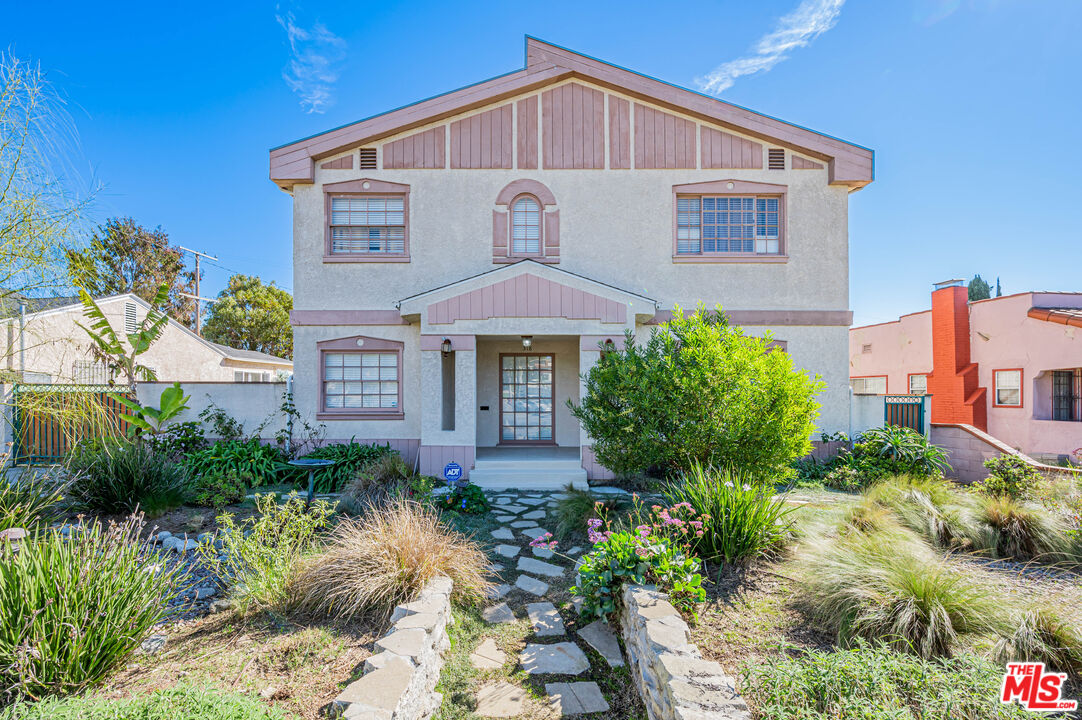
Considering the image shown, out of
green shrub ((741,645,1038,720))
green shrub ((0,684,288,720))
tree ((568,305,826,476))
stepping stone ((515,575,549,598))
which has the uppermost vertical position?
tree ((568,305,826,476))

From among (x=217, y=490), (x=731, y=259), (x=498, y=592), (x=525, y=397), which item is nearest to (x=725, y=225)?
(x=731, y=259)

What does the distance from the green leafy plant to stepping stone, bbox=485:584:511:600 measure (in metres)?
2.50

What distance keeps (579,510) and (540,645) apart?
8.22 ft

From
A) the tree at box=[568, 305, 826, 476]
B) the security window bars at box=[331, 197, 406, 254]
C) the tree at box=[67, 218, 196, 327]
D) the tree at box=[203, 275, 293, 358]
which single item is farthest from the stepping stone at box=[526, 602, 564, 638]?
the tree at box=[203, 275, 293, 358]

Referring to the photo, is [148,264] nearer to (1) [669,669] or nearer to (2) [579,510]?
(2) [579,510]

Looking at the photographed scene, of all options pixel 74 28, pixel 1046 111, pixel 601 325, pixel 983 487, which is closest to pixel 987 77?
pixel 1046 111

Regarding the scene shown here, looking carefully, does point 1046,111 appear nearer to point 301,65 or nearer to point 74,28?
point 301,65

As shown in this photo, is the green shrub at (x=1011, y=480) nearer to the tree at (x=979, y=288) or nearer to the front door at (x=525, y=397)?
the front door at (x=525, y=397)

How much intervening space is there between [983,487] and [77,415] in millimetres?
12202

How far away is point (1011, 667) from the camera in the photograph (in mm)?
2883

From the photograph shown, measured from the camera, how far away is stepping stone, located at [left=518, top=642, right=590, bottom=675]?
3.68 meters

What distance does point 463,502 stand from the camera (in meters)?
7.46

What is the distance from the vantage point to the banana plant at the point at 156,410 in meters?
10.2
